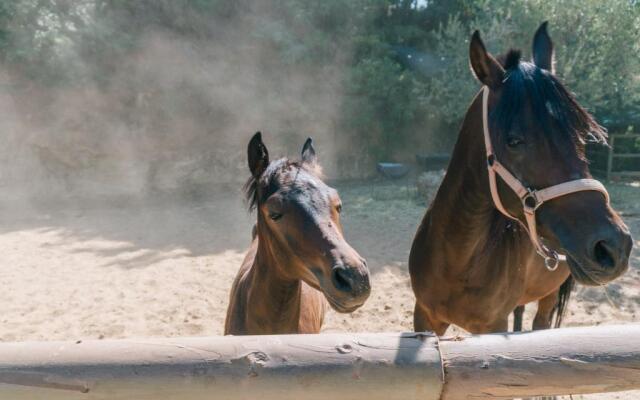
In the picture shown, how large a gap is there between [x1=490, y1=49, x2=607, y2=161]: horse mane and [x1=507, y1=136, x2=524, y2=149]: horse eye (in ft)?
0.14

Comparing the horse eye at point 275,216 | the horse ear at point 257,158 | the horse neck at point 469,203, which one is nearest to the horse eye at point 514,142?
the horse neck at point 469,203

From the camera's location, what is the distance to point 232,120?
15.0 meters

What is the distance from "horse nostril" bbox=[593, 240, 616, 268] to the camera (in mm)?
1637

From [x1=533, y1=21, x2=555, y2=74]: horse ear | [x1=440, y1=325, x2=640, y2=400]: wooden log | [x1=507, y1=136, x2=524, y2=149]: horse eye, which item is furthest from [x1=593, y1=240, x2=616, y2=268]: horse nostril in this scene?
[x1=533, y1=21, x2=555, y2=74]: horse ear

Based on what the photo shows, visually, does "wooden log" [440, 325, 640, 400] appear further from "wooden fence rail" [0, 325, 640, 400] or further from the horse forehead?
the horse forehead

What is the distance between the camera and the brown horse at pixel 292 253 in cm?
192

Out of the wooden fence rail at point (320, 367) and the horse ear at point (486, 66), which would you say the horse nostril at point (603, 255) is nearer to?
the wooden fence rail at point (320, 367)

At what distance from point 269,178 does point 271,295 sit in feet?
2.18

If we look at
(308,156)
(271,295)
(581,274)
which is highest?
(308,156)

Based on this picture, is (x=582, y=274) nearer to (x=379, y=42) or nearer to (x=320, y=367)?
(x=320, y=367)

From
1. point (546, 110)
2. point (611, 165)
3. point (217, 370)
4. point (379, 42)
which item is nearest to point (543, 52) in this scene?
point (546, 110)

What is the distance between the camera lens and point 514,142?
1939 millimetres

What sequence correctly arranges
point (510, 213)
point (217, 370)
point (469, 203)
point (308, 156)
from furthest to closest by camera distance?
point (308, 156) → point (469, 203) → point (510, 213) → point (217, 370)

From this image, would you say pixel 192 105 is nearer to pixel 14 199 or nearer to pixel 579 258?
pixel 14 199
